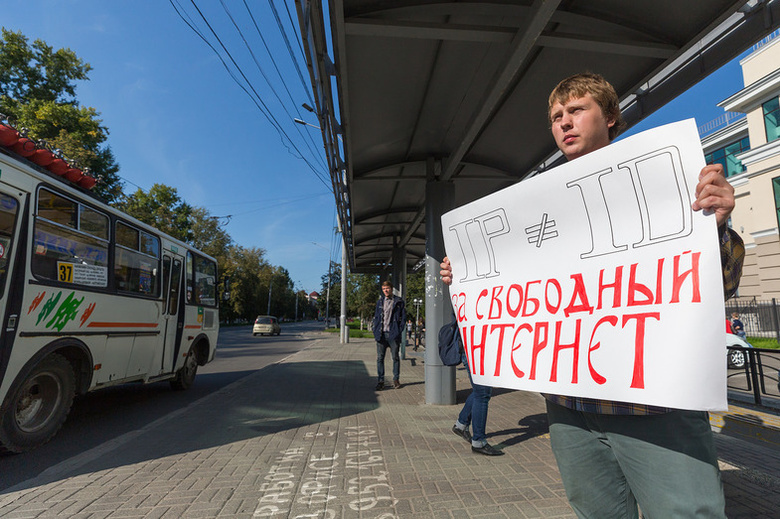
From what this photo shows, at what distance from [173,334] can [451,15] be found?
264 inches

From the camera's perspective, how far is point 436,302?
270 inches

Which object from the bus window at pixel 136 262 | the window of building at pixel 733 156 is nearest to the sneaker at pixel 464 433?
the bus window at pixel 136 262

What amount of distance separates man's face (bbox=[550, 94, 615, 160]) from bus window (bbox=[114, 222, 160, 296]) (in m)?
6.09

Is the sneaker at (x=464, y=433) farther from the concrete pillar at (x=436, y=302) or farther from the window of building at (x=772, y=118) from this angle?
the window of building at (x=772, y=118)

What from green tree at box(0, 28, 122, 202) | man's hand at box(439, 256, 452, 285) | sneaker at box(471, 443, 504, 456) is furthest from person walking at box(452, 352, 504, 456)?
green tree at box(0, 28, 122, 202)

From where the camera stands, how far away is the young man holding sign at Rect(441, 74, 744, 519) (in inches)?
47.8

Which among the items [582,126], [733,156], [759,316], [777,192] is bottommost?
[759,316]

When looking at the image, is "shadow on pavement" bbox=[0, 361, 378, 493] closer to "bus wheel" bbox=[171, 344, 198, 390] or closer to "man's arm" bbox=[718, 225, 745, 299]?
Answer: "bus wheel" bbox=[171, 344, 198, 390]

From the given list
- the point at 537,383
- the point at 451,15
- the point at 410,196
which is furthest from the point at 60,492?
the point at 410,196

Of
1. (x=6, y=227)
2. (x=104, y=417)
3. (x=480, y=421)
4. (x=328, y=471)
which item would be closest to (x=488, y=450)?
(x=480, y=421)

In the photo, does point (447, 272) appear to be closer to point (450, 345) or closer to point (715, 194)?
point (715, 194)

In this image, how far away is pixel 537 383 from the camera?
5.33ft

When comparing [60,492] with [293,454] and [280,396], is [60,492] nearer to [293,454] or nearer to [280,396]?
[293,454]

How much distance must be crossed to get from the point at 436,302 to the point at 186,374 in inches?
205
